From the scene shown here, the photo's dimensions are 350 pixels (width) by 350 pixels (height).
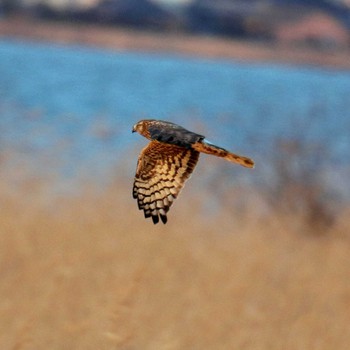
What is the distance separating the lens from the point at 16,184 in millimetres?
7812

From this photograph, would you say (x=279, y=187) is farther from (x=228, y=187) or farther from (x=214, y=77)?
(x=214, y=77)

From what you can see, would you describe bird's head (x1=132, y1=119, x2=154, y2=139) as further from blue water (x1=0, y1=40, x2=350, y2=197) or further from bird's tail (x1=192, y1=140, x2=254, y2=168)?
blue water (x1=0, y1=40, x2=350, y2=197)

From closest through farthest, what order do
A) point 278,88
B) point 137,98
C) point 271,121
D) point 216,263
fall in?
point 216,263 → point 271,121 → point 137,98 → point 278,88

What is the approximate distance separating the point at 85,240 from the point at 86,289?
0.77 m

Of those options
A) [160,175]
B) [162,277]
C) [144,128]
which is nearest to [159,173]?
[160,175]

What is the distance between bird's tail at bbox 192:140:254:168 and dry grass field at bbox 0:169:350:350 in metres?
1.29

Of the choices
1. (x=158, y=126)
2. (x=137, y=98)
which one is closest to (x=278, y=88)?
(x=137, y=98)

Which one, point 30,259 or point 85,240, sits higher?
point 85,240

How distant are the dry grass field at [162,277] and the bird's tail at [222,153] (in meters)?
1.29

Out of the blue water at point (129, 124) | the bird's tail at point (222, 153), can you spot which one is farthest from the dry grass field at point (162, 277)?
the bird's tail at point (222, 153)

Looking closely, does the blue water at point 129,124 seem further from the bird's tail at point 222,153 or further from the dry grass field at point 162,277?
the bird's tail at point 222,153

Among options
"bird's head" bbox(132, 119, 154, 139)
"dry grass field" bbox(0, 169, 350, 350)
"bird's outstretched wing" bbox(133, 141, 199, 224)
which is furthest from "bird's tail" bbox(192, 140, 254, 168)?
"dry grass field" bbox(0, 169, 350, 350)

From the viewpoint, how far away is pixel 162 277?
668cm

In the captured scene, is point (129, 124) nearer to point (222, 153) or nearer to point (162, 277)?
point (162, 277)
